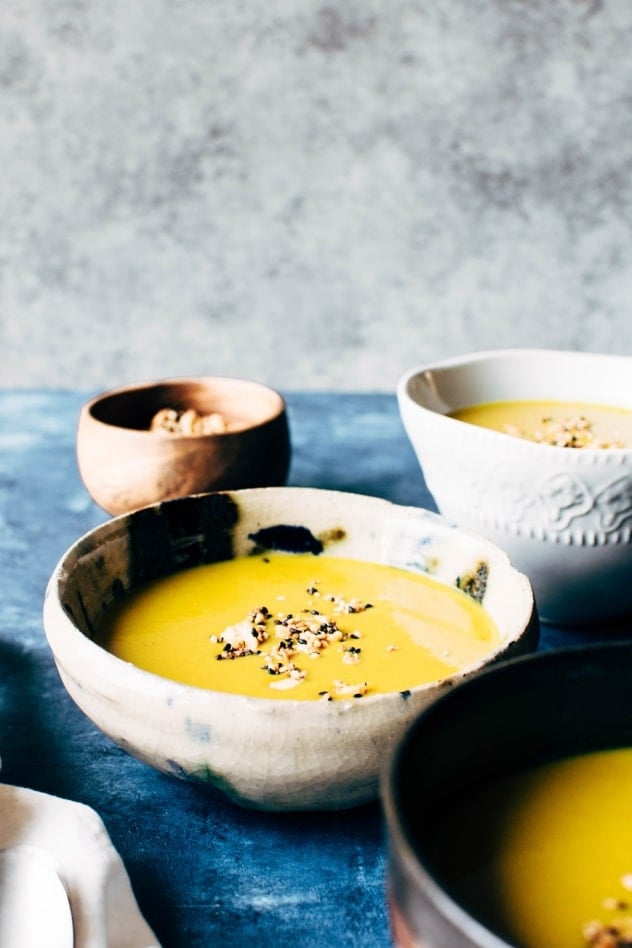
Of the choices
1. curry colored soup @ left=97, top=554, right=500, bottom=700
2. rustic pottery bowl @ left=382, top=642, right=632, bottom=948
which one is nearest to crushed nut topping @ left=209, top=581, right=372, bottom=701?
curry colored soup @ left=97, top=554, right=500, bottom=700

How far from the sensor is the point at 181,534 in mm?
802

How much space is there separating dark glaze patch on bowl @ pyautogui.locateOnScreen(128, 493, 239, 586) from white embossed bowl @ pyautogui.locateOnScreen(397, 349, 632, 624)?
18 cm

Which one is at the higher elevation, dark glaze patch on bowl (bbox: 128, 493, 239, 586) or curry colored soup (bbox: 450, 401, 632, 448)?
curry colored soup (bbox: 450, 401, 632, 448)

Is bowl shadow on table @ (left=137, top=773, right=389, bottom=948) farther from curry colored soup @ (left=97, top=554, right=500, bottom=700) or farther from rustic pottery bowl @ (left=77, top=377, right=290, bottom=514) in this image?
rustic pottery bowl @ (left=77, top=377, right=290, bottom=514)

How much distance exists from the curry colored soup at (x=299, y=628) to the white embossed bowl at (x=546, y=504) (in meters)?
0.08

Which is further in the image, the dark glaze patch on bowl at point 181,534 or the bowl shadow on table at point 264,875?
the dark glaze patch on bowl at point 181,534

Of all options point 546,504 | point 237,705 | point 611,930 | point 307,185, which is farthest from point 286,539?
point 307,185

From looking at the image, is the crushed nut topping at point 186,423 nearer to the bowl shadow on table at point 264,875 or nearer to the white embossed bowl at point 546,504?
the white embossed bowl at point 546,504

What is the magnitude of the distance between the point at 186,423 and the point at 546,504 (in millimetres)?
467

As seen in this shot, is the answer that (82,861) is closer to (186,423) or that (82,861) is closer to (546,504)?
(546,504)

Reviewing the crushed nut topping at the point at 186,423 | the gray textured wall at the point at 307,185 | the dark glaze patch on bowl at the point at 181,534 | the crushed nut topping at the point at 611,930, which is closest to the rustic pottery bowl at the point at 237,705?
the dark glaze patch on bowl at the point at 181,534

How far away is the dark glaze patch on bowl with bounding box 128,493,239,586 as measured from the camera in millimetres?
774

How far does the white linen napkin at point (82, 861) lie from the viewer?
48cm

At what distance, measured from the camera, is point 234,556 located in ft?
2.72
